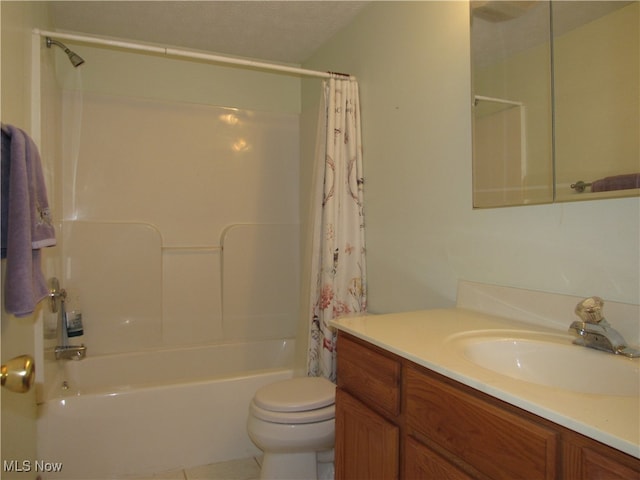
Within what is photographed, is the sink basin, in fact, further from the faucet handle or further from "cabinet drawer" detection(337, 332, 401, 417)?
"cabinet drawer" detection(337, 332, 401, 417)

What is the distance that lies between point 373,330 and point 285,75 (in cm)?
239

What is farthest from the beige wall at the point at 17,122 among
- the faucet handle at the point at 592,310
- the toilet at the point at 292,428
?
the faucet handle at the point at 592,310

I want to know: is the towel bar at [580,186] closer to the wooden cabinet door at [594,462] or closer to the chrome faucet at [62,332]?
the wooden cabinet door at [594,462]

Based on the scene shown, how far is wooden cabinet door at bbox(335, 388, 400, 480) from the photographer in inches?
40.4

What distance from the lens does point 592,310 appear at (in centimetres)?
94

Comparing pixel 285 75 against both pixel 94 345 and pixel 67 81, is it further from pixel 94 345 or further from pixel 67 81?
pixel 94 345

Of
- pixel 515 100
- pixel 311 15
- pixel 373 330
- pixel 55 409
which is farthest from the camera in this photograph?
pixel 311 15

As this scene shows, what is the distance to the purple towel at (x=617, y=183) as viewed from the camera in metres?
0.99

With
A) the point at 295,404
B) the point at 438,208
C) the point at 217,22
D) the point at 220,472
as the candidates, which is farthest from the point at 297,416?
the point at 217,22

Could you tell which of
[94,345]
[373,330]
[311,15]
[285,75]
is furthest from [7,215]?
[285,75]

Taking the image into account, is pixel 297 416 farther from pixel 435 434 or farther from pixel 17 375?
pixel 17 375

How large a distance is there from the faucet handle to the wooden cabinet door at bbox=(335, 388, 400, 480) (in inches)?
21.3

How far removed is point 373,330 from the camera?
117 centimetres

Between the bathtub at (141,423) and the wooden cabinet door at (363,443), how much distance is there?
91 centimetres
